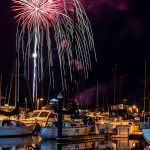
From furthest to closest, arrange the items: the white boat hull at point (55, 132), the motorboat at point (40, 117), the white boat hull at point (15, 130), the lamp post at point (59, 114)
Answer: the motorboat at point (40, 117), the white boat hull at point (15, 130), the white boat hull at point (55, 132), the lamp post at point (59, 114)

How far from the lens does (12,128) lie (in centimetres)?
4578

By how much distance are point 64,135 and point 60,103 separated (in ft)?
15.3

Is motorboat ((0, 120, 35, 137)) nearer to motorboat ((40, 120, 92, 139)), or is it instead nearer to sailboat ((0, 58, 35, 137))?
sailboat ((0, 58, 35, 137))

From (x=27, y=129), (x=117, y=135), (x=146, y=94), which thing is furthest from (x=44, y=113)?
(x=146, y=94)

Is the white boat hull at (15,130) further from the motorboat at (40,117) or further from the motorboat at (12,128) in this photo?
the motorboat at (40,117)

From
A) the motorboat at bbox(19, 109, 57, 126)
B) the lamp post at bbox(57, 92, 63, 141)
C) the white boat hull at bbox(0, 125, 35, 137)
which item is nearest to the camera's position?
the lamp post at bbox(57, 92, 63, 141)

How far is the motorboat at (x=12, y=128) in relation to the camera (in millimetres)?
45469

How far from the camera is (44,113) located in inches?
2053

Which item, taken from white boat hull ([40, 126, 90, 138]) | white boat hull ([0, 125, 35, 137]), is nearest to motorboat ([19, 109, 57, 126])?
white boat hull ([0, 125, 35, 137])

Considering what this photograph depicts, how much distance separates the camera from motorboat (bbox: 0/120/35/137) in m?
45.5

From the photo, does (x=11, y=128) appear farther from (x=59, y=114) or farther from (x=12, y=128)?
(x=59, y=114)

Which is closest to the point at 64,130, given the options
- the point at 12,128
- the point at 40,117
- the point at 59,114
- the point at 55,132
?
the point at 55,132

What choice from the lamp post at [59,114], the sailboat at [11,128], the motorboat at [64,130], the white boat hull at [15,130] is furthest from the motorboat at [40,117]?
the lamp post at [59,114]

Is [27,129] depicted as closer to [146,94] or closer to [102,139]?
[102,139]
